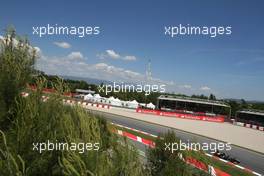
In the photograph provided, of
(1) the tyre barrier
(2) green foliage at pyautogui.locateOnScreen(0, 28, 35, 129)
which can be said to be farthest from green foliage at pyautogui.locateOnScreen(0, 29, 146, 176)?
(1) the tyre barrier

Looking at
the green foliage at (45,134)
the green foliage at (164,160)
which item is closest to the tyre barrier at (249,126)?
the green foliage at (164,160)

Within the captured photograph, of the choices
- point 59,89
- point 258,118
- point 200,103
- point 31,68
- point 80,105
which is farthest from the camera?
point 200,103

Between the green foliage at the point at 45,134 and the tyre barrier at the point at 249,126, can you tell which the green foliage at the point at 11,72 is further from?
the tyre barrier at the point at 249,126

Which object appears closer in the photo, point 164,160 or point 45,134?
point 45,134

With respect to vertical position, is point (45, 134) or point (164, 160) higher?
point (45, 134)

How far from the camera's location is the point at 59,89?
29.0 ft

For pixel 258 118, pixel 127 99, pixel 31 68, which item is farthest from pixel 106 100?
pixel 31 68

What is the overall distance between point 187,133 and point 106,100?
30793 mm

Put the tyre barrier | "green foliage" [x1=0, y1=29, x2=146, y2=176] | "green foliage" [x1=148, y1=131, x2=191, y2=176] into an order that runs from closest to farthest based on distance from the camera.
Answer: "green foliage" [x1=0, y1=29, x2=146, y2=176] → "green foliage" [x1=148, y1=131, x2=191, y2=176] → the tyre barrier

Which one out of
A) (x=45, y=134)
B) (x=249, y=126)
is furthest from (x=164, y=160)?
(x=249, y=126)

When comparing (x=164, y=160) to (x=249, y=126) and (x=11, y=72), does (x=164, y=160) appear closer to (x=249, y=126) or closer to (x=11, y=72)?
(x=11, y=72)

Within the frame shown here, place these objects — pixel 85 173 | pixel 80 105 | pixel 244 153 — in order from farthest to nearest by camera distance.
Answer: pixel 244 153 → pixel 80 105 → pixel 85 173

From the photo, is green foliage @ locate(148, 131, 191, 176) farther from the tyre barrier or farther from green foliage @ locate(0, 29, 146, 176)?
the tyre barrier

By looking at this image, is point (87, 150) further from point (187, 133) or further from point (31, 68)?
point (187, 133)
